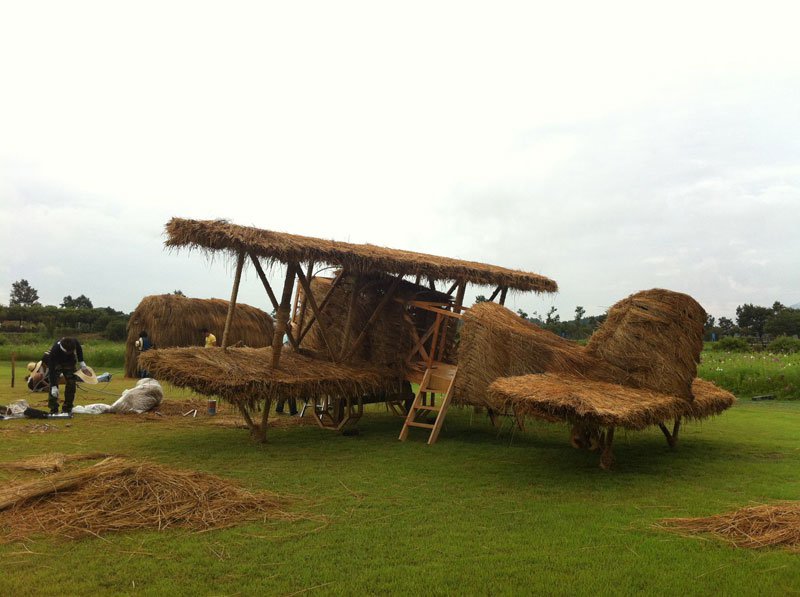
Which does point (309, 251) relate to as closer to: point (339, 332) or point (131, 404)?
point (339, 332)

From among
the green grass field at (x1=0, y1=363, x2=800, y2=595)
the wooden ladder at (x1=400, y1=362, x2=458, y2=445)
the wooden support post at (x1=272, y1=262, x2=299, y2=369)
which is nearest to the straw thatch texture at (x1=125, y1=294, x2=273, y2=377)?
the green grass field at (x1=0, y1=363, x2=800, y2=595)

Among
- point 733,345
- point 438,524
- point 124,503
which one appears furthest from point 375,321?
point 733,345

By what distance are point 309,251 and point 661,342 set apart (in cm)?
481

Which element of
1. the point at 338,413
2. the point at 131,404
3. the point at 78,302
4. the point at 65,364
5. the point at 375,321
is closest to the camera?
the point at 338,413

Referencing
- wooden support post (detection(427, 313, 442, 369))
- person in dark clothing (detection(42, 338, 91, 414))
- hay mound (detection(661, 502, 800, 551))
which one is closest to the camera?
hay mound (detection(661, 502, 800, 551))

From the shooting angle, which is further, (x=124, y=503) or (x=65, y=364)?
(x=65, y=364)

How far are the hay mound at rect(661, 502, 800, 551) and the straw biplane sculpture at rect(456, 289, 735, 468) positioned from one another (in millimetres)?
1387

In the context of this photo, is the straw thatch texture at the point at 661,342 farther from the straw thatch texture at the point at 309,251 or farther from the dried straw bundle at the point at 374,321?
the dried straw bundle at the point at 374,321

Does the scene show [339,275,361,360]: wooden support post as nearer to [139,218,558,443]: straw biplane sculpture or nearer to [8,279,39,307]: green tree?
[139,218,558,443]: straw biplane sculpture

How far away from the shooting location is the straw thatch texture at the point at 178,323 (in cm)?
2058

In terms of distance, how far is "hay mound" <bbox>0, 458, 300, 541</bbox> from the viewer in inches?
195

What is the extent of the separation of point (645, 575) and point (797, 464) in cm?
497

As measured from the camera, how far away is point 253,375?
8797 millimetres

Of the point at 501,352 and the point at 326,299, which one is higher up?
the point at 326,299
